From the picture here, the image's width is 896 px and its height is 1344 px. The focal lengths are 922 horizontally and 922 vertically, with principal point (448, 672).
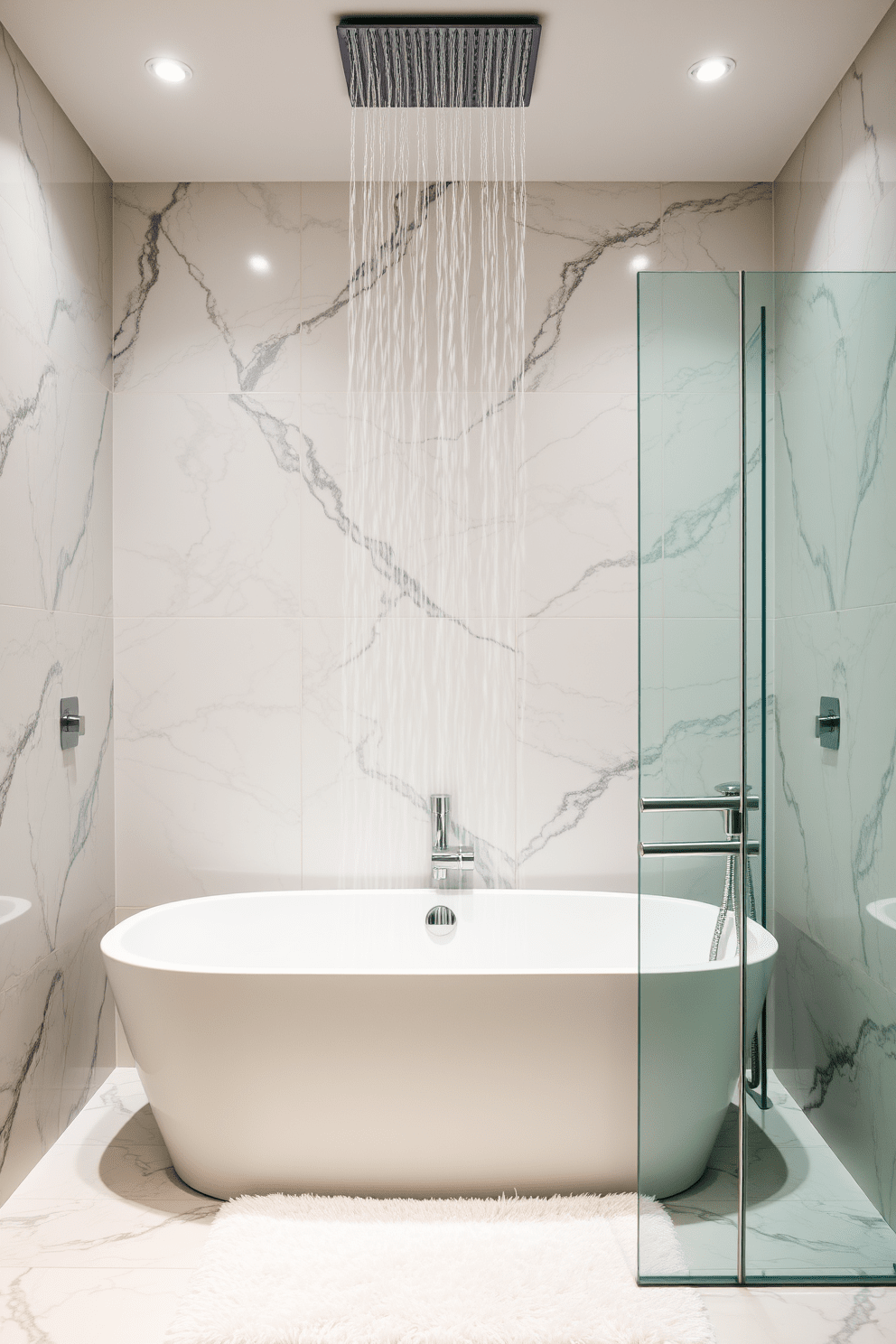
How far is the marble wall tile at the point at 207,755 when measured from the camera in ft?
9.94

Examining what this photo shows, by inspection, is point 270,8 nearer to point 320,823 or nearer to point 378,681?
point 378,681

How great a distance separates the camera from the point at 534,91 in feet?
8.24

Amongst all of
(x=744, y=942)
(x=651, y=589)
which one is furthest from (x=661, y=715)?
(x=744, y=942)

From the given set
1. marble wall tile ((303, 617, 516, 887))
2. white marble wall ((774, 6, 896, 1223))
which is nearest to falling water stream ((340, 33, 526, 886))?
marble wall tile ((303, 617, 516, 887))

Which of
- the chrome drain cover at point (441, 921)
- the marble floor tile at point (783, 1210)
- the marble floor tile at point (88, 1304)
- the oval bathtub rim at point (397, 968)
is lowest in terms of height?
the marble floor tile at point (88, 1304)

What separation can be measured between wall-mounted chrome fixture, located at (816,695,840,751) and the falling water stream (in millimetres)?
1366

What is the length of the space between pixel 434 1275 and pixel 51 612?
6.21 ft

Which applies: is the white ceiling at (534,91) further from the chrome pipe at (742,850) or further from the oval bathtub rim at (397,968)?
the oval bathtub rim at (397,968)

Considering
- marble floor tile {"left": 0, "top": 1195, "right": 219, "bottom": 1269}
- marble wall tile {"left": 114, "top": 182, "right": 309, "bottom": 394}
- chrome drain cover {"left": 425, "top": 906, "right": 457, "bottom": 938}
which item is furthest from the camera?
marble wall tile {"left": 114, "top": 182, "right": 309, "bottom": 394}

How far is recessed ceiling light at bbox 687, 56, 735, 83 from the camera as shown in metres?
2.39

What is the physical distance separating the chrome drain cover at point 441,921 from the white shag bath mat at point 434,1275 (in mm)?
828

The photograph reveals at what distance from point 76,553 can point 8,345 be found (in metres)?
0.64

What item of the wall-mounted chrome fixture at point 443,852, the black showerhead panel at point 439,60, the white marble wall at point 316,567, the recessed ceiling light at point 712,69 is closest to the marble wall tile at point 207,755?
the white marble wall at point 316,567

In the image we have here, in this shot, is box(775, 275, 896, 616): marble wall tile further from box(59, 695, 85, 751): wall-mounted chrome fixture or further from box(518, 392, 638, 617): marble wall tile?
box(59, 695, 85, 751): wall-mounted chrome fixture
